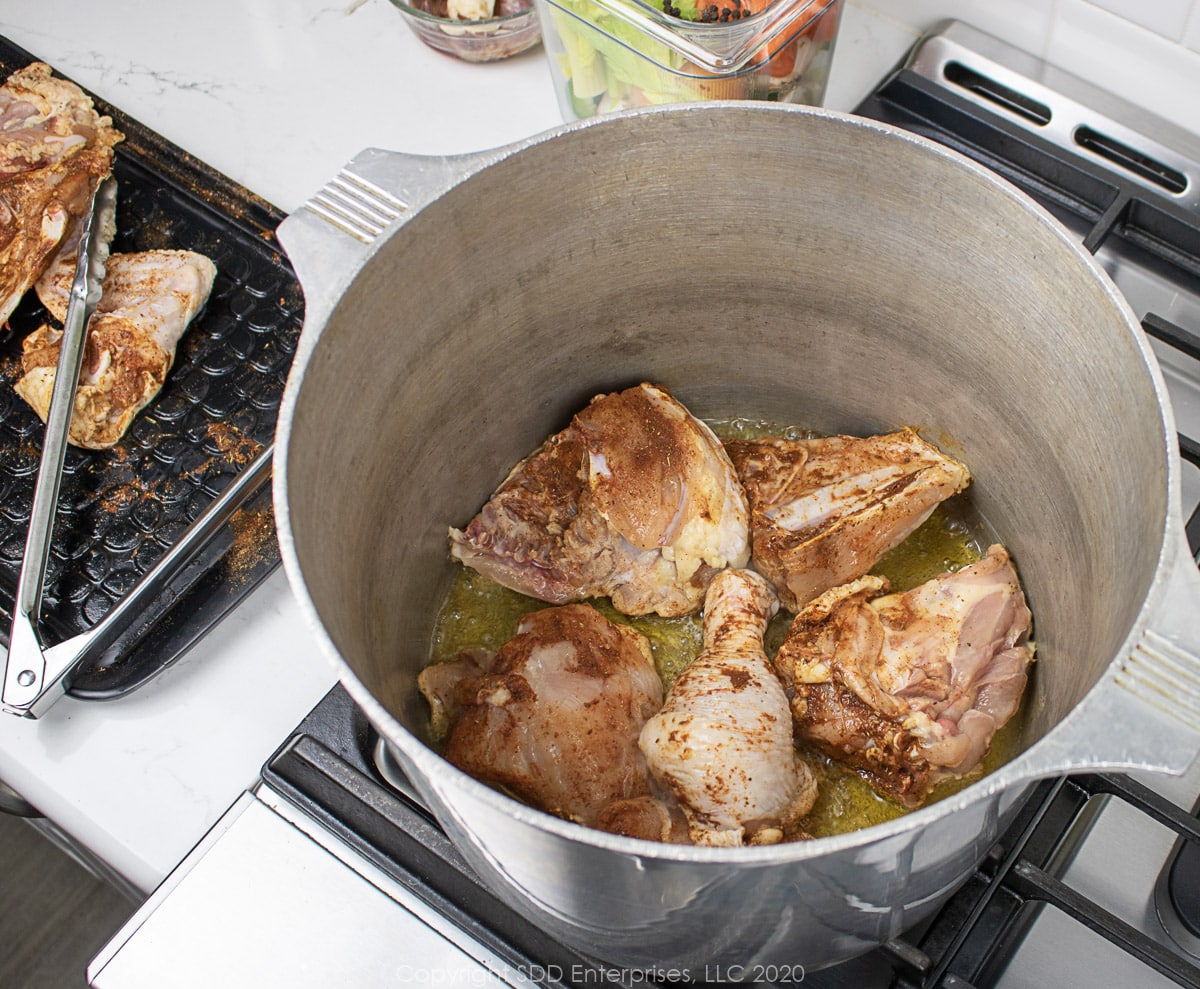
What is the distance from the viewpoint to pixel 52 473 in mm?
1141

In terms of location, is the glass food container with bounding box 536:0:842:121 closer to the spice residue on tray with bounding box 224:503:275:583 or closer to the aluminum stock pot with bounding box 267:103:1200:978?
the aluminum stock pot with bounding box 267:103:1200:978

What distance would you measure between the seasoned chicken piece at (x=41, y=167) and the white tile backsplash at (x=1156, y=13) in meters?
1.20

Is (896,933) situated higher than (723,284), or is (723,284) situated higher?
(723,284)

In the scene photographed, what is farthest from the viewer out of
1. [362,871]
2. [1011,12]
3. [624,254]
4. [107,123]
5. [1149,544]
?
[107,123]

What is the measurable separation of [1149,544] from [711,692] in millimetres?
385

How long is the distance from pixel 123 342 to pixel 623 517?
0.61m

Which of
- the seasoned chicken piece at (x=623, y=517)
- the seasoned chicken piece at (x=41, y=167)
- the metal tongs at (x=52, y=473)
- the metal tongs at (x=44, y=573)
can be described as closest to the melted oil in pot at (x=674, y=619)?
the seasoned chicken piece at (x=623, y=517)

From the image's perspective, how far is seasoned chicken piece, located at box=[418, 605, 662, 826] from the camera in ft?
3.16

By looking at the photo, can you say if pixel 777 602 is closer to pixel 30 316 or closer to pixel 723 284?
pixel 723 284

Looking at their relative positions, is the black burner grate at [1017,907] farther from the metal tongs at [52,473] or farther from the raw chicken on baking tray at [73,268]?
the raw chicken on baking tray at [73,268]

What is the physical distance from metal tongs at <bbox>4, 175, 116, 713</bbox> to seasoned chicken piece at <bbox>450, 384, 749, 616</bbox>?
1.34ft

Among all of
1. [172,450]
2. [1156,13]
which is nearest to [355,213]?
[172,450]

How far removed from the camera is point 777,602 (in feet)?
3.64

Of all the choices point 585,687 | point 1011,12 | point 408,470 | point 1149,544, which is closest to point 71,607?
point 408,470
